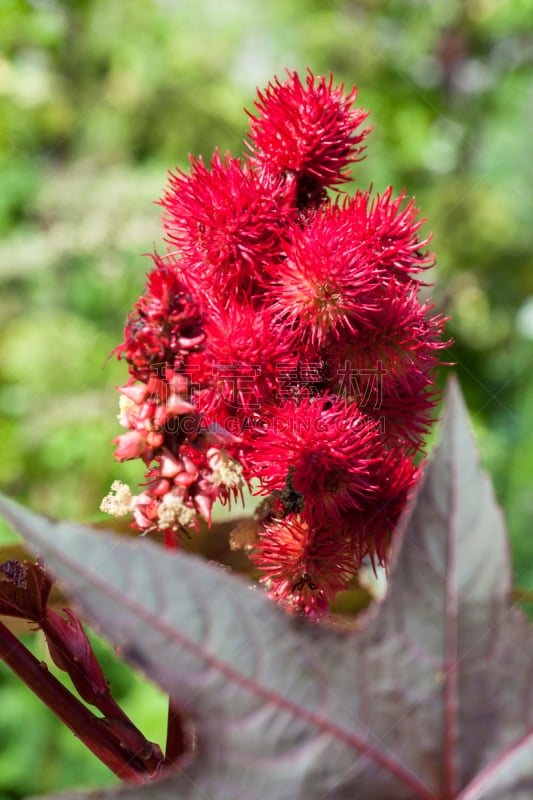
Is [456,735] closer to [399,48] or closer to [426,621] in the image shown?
[426,621]

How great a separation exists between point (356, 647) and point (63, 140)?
2.58 metres

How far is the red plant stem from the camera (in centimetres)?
34

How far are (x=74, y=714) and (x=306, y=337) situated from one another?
0.23 metres

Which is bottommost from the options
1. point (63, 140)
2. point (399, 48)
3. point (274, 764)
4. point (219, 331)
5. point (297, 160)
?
point (274, 764)

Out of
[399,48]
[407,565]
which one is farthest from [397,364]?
[399,48]

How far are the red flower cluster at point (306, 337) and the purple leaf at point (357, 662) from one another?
0.14m

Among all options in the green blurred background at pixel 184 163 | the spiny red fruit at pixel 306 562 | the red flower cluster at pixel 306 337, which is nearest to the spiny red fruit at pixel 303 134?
the red flower cluster at pixel 306 337

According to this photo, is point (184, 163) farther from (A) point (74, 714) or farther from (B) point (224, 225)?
(A) point (74, 714)

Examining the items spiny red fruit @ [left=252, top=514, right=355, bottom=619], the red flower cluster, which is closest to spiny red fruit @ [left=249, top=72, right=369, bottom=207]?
the red flower cluster

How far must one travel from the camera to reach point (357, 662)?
A: 9.3 inches

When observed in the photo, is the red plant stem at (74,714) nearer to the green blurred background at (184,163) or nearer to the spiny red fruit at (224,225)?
the spiny red fruit at (224,225)

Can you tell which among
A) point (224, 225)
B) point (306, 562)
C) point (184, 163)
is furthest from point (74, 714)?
point (184, 163)

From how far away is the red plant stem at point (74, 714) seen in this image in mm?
341

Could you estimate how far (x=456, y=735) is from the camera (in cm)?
24
